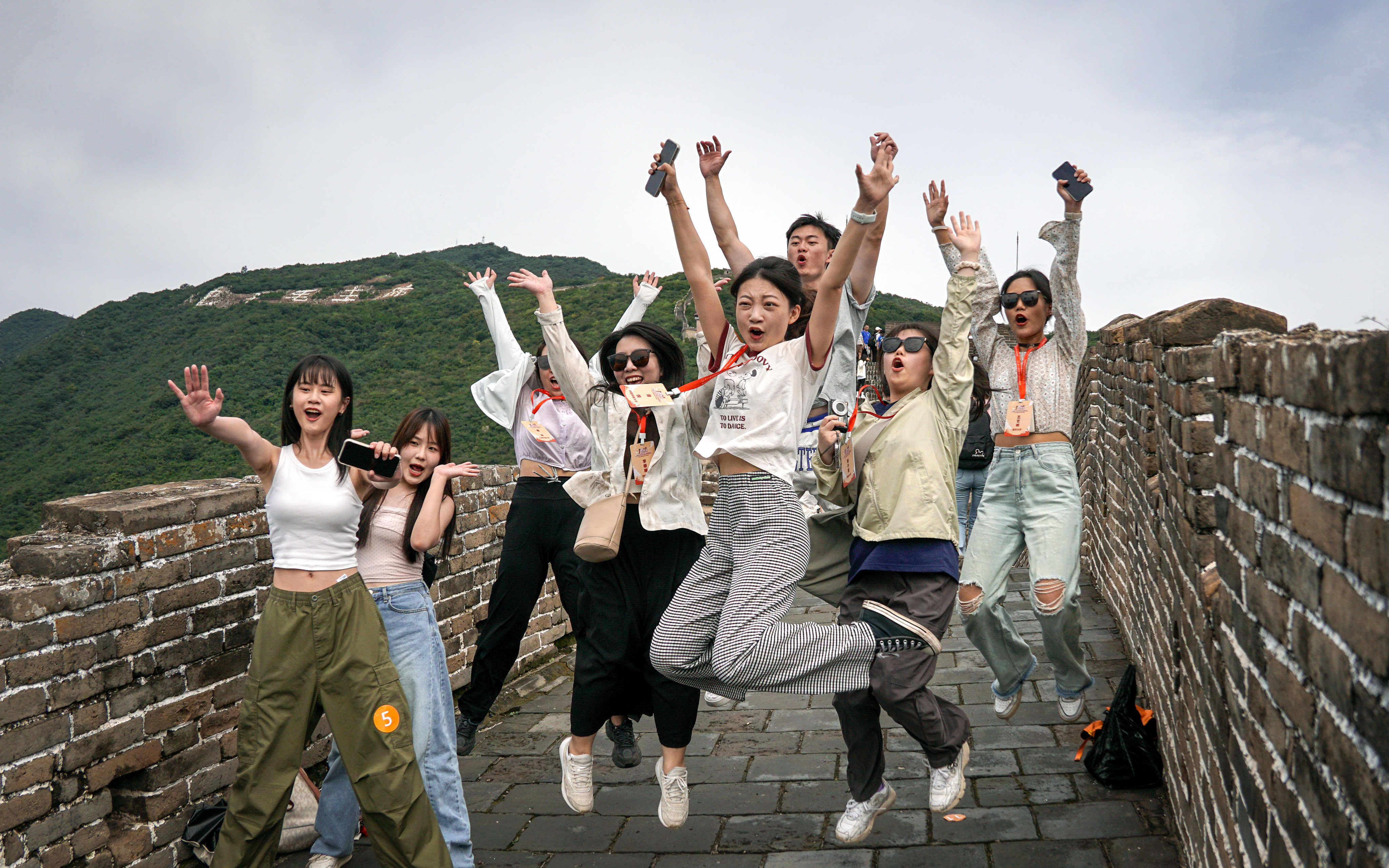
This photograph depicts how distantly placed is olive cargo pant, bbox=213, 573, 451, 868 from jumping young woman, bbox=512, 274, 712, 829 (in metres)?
0.74

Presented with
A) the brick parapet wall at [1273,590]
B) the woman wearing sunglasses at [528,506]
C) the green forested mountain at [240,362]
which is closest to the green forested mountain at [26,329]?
the green forested mountain at [240,362]

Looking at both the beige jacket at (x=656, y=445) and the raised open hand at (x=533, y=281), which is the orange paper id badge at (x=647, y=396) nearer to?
the beige jacket at (x=656, y=445)

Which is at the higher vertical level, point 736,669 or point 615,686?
point 736,669

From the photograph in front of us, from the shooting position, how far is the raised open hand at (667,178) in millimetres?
3918

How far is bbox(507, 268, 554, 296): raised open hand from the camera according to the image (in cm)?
450

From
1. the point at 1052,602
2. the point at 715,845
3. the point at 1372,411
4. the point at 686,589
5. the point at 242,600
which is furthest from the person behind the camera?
the point at 1052,602

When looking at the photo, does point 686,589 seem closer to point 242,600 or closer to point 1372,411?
point 242,600

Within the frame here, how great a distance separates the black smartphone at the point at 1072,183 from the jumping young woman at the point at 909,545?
3.57 ft

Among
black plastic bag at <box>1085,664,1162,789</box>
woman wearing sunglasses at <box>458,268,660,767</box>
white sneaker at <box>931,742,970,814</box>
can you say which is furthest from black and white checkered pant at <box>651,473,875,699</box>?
black plastic bag at <box>1085,664,1162,789</box>

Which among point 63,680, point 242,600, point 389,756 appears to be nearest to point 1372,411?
point 389,756

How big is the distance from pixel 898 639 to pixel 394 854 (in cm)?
185

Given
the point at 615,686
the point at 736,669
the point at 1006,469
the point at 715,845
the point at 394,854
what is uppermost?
the point at 1006,469

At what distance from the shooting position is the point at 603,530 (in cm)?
406

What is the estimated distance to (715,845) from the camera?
3998 millimetres
